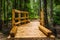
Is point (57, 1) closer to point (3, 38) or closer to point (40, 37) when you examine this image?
point (3, 38)

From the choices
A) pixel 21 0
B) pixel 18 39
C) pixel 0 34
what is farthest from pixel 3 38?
pixel 21 0

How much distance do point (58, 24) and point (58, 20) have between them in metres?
1.08

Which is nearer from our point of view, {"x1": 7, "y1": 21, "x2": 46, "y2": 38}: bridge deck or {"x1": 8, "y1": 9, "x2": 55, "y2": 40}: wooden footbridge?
{"x1": 8, "y1": 9, "x2": 55, "y2": 40}: wooden footbridge

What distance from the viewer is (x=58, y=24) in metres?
18.5

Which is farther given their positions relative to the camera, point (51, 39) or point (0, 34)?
point (0, 34)

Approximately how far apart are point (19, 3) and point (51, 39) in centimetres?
1286

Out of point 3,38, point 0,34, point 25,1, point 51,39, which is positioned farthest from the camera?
point 25,1

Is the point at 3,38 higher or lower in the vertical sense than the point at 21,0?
lower

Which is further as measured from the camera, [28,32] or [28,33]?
[28,32]

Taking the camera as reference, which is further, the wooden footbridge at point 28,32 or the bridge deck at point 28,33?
the bridge deck at point 28,33

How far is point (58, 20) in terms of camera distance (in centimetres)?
1753

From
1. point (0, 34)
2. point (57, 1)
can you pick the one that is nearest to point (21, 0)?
point (57, 1)

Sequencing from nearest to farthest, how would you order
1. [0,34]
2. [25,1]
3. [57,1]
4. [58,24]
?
[0,34], [57,1], [58,24], [25,1]

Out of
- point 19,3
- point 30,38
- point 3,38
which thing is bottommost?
point 3,38
